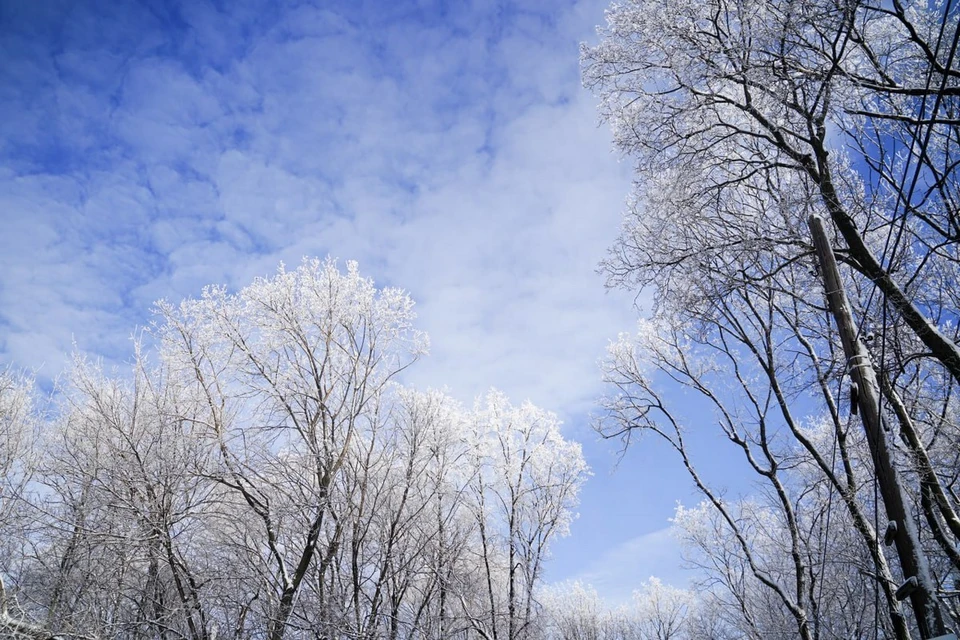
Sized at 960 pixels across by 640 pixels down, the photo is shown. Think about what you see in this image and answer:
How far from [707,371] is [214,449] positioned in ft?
31.6

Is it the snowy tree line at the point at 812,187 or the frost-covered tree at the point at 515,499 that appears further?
the frost-covered tree at the point at 515,499

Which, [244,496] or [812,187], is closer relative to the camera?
[812,187]

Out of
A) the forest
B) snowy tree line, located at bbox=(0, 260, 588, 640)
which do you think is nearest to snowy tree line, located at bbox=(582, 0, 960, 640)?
the forest

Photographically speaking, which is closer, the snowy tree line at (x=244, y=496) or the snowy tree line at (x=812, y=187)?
the snowy tree line at (x=812, y=187)

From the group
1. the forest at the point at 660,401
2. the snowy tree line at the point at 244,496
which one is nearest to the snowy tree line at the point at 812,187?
the forest at the point at 660,401

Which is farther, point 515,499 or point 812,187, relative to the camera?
point 515,499

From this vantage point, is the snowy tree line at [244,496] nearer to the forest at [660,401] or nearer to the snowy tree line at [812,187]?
the forest at [660,401]

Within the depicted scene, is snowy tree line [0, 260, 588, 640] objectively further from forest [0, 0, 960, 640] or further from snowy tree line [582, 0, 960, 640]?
snowy tree line [582, 0, 960, 640]

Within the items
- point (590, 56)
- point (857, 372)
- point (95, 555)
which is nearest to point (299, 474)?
point (95, 555)

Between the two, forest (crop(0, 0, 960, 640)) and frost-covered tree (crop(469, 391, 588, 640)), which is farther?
frost-covered tree (crop(469, 391, 588, 640))

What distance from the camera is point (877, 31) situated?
627 cm

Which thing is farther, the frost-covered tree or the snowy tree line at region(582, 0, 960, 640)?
the frost-covered tree

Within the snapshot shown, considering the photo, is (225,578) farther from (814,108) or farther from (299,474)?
(814,108)

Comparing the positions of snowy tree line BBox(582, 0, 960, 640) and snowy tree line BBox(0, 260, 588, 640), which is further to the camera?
snowy tree line BBox(0, 260, 588, 640)
